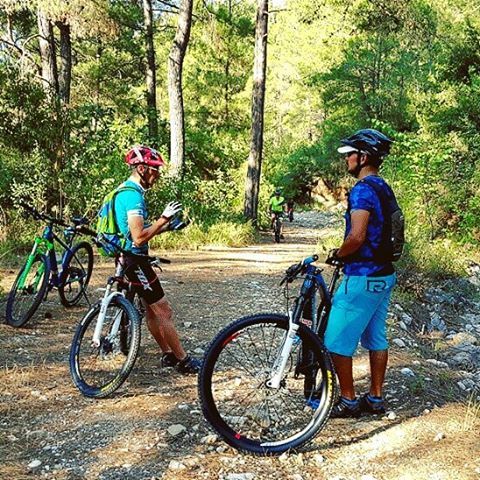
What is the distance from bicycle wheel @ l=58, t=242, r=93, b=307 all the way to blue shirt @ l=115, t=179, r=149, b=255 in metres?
2.21

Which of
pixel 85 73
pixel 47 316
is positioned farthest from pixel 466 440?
pixel 85 73

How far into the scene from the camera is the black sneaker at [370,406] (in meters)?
4.15

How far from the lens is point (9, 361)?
5.01 metres

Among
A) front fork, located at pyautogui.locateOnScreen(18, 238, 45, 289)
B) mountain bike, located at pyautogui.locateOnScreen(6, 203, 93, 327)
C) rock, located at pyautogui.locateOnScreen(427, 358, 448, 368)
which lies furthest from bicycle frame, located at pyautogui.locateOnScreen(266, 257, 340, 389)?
front fork, located at pyautogui.locateOnScreen(18, 238, 45, 289)

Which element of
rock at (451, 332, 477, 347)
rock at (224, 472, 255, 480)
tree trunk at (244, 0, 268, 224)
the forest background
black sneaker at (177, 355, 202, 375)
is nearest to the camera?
rock at (224, 472, 255, 480)

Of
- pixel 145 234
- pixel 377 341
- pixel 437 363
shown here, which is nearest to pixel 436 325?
pixel 437 363

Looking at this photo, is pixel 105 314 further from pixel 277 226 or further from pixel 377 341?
pixel 277 226

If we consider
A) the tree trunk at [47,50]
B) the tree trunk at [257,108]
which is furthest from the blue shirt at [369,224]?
the tree trunk at [257,108]

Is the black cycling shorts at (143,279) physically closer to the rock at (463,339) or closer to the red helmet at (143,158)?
the red helmet at (143,158)

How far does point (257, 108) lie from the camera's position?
54.6ft

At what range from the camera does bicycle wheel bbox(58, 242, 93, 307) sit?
6426mm

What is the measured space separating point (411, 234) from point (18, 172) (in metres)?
7.82

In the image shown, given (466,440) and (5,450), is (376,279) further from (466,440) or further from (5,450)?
(5,450)

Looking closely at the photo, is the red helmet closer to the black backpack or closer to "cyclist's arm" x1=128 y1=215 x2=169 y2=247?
"cyclist's arm" x1=128 y1=215 x2=169 y2=247
